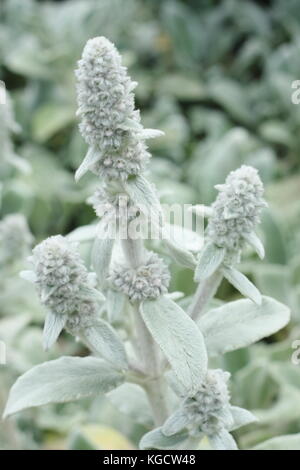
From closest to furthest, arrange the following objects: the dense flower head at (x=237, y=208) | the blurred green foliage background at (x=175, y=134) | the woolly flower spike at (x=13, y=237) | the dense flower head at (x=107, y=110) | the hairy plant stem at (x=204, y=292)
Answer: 1. the dense flower head at (x=107, y=110)
2. the dense flower head at (x=237, y=208)
3. the hairy plant stem at (x=204, y=292)
4. the woolly flower spike at (x=13, y=237)
5. the blurred green foliage background at (x=175, y=134)

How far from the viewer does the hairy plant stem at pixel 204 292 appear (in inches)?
39.4

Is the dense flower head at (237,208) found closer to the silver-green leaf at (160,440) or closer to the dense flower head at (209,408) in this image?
the dense flower head at (209,408)

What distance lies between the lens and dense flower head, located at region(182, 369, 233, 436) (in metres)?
0.95

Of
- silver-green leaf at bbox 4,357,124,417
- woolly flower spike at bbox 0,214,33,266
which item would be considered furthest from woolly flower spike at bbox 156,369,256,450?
woolly flower spike at bbox 0,214,33,266

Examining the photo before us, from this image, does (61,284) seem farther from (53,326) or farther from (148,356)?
(148,356)

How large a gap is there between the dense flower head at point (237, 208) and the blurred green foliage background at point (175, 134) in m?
0.66

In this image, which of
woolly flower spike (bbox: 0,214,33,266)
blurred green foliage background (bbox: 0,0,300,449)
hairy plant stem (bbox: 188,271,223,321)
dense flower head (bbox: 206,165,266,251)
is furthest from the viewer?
blurred green foliage background (bbox: 0,0,300,449)

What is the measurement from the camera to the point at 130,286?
956mm

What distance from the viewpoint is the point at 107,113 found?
0.79m

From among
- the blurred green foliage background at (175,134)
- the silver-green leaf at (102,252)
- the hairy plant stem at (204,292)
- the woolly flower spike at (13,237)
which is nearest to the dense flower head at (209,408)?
the hairy plant stem at (204,292)

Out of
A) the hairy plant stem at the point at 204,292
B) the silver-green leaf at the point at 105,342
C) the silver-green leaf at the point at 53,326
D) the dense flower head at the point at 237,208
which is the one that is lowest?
the silver-green leaf at the point at 105,342

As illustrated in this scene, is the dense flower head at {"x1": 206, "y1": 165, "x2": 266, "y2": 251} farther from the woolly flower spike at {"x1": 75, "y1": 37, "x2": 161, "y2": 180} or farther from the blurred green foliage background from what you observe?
the blurred green foliage background

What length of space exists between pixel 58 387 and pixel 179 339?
0.70ft

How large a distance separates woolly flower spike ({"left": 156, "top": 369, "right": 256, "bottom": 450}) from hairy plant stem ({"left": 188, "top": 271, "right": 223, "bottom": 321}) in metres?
0.10
